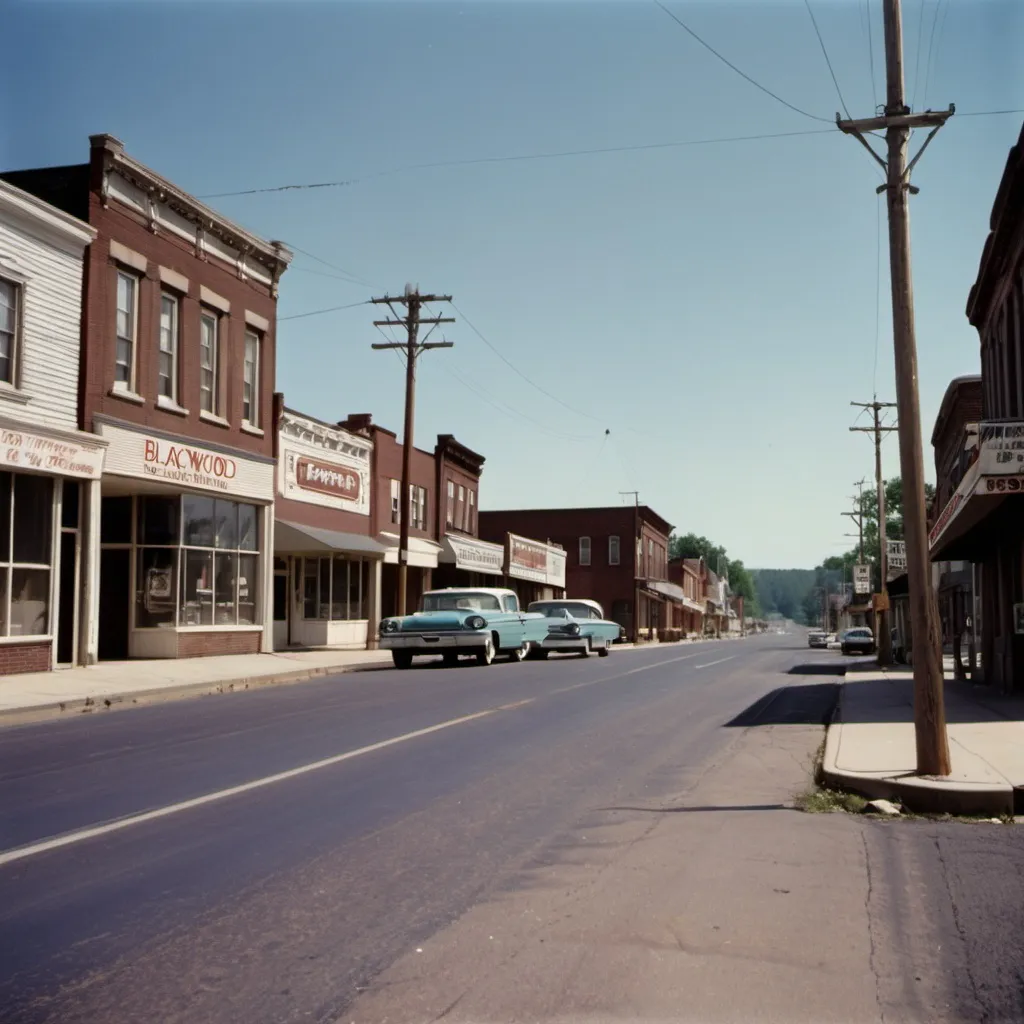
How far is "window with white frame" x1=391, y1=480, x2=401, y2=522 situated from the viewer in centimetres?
4006

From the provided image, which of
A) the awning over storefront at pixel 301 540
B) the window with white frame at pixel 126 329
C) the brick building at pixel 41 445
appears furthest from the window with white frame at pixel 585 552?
the brick building at pixel 41 445

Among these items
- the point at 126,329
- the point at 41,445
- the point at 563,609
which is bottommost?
the point at 563,609

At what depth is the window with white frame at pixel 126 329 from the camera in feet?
75.9

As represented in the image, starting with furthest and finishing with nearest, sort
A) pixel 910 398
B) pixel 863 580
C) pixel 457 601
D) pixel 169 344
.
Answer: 1. pixel 863 580
2. pixel 457 601
3. pixel 169 344
4. pixel 910 398

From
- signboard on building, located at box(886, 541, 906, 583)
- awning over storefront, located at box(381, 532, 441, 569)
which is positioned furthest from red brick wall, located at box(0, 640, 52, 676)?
signboard on building, located at box(886, 541, 906, 583)

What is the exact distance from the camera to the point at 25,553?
65.0 feet

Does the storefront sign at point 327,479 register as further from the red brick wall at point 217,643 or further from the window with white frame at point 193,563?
the red brick wall at point 217,643

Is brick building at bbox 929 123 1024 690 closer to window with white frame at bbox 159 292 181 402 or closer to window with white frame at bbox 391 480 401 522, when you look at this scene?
window with white frame at bbox 159 292 181 402

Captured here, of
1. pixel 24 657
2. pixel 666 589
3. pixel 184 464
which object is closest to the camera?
pixel 24 657

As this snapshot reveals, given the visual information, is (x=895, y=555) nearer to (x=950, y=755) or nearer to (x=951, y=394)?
(x=951, y=394)

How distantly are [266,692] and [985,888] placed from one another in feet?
48.3

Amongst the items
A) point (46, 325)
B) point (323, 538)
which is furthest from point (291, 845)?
point (323, 538)

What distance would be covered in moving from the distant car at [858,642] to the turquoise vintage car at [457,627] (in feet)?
95.7

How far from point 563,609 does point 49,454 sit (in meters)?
A: 18.8
